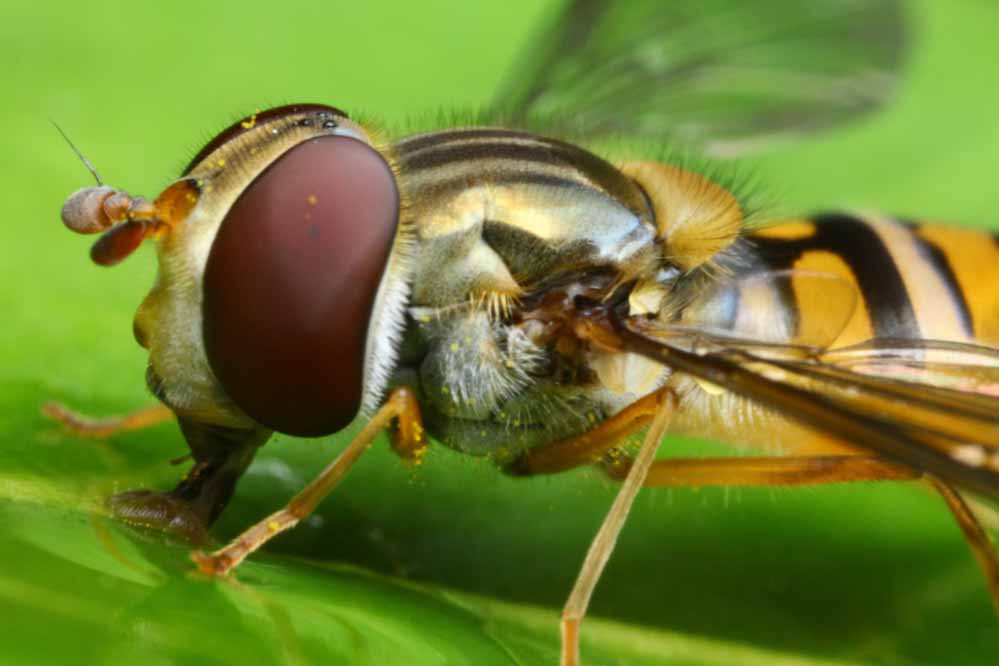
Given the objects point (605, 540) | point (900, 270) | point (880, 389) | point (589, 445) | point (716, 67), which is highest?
point (716, 67)

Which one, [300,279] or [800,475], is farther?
[800,475]

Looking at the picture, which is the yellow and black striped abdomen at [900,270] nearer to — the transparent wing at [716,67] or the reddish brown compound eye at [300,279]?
the transparent wing at [716,67]

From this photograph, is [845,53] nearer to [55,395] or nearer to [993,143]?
[993,143]

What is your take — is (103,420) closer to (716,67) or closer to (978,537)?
(978,537)

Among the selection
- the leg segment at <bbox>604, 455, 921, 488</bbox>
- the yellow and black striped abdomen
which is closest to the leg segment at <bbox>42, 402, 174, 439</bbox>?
the leg segment at <bbox>604, 455, 921, 488</bbox>

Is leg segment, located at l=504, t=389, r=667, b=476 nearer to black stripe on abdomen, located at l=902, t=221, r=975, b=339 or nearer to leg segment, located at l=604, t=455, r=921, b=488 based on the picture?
leg segment, located at l=604, t=455, r=921, b=488

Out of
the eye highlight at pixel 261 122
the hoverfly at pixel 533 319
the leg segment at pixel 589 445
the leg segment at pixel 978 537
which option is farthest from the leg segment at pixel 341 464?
the leg segment at pixel 978 537

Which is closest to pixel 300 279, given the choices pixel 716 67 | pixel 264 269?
pixel 264 269
